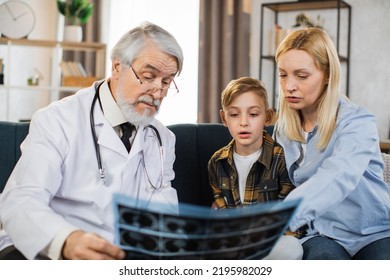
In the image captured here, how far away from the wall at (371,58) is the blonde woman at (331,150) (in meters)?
3.08

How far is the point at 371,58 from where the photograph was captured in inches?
171

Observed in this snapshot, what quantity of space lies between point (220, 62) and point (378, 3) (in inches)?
47.0

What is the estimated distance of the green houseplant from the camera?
13.5ft

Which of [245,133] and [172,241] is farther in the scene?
[245,133]

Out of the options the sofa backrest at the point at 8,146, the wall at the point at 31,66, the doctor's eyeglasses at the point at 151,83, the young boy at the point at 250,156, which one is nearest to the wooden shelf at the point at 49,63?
the wall at the point at 31,66

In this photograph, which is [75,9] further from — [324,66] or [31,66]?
[324,66]

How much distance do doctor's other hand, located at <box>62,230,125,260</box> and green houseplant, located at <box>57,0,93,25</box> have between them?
3378mm

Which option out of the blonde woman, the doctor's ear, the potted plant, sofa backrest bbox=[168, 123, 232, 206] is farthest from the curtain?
the doctor's ear

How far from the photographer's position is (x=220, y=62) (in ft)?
14.9

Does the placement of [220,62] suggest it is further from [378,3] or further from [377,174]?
[377,174]

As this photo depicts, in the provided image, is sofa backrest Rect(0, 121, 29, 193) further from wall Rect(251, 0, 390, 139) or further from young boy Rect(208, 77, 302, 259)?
wall Rect(251, 0, 390, 139)

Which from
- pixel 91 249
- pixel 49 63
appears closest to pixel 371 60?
pixel 49 63
